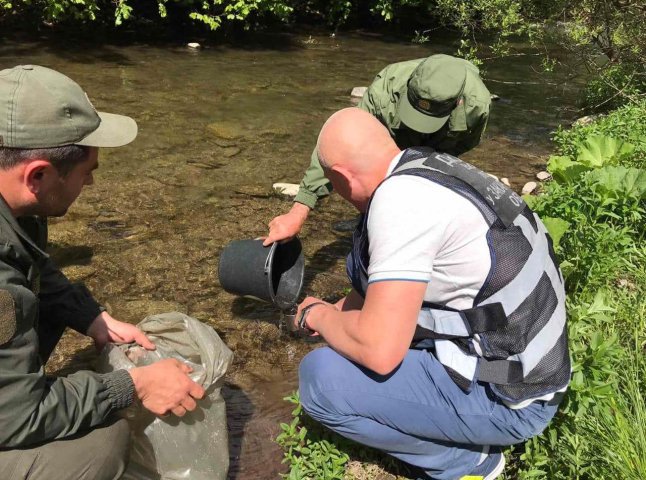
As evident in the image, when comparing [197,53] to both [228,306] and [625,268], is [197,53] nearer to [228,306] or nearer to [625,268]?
[228,306]

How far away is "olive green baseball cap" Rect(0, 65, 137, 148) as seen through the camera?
173 cm

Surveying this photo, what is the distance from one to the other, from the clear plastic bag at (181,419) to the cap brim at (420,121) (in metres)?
1.66

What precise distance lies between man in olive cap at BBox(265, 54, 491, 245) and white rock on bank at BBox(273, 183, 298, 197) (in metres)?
1.39

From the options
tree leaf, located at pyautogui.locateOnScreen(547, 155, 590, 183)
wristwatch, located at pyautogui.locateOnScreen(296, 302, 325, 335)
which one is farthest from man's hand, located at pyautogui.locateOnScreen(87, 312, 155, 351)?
tree leaf, located at pyautogui.locateOnScreen(547, 155, 590, 183)

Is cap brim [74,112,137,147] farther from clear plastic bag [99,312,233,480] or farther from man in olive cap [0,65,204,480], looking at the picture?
clear plastic bag [99,312,233,480]

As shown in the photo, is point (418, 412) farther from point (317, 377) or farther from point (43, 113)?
point (43, 113)

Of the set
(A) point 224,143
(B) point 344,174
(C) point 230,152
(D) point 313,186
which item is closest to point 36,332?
(B) point 344,174

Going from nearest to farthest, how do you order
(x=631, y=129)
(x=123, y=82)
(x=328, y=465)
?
1. (x=328, y=465)
2. (x=631, y=129)
3. (x=123, y=82)

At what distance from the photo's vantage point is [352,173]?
205 cm

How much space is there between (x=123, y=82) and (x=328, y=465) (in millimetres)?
6922

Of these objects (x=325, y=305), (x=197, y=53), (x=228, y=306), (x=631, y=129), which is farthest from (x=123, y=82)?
(x=325, y=305)

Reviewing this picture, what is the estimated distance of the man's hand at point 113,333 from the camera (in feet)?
7.54

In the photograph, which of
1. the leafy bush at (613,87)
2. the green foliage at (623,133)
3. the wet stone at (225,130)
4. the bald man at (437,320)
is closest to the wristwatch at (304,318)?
the bald man at (437,320)

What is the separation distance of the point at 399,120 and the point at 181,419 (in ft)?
7.02
